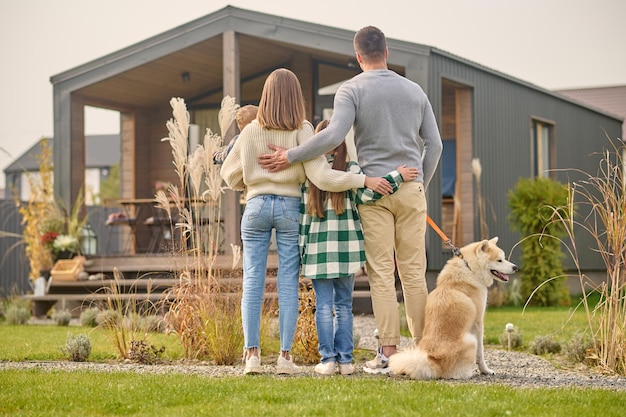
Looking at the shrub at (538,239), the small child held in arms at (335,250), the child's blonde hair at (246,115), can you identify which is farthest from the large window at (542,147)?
the small child held in arms at (335,250)

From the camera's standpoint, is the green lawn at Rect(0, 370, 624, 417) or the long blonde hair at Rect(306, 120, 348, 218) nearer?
the green lawn at Rect(0, 370, 624, 417)

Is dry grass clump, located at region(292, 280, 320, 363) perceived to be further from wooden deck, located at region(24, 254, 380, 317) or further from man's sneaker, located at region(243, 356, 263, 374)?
wooden deck, located at region(24, 254, 380, 317)

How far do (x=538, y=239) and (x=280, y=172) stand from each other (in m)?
8.07

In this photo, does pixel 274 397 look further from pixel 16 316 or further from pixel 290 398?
pixel 16 316

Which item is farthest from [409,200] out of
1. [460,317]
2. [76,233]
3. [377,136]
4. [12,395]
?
[76,233]

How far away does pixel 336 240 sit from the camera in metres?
4.84

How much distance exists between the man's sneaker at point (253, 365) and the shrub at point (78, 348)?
1.82 meters

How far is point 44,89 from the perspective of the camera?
16.1 meters

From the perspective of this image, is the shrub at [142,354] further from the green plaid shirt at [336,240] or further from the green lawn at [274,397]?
the green plaid shirt at [336,240]

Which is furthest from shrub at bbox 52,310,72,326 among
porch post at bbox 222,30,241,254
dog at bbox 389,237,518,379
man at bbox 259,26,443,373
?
dog at bbox 389,237,518,379

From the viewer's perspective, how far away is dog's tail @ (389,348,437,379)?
4703 mm

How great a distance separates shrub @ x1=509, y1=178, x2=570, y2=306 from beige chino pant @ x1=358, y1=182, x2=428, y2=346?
7410 millimetres

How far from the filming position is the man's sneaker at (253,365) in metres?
4.91

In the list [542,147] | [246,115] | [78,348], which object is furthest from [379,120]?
[542,147]
